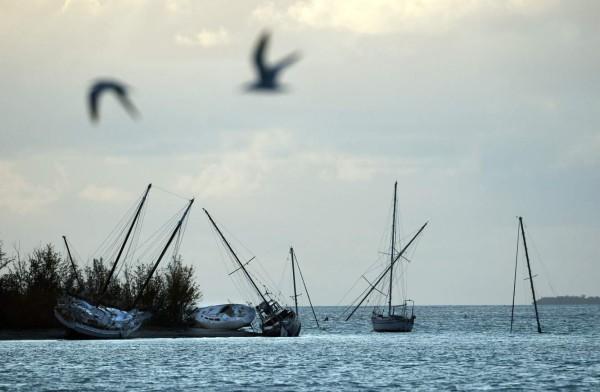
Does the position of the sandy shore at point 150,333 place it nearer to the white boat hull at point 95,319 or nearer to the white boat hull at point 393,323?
the white boat hull at point 95,319

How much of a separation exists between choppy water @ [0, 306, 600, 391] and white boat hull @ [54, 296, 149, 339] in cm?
180

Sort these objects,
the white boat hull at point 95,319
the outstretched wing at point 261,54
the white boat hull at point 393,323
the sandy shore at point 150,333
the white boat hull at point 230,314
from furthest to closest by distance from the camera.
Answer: the white boat hull at point 393,323 < the white boat hull at point 230,314 < the sandy shore at point 150,333 < the white boat hull at point 95,319 < the outstretched wing at point 261,54

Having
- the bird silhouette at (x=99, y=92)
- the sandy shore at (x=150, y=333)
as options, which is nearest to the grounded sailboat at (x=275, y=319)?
the sandy shore at (x=150, y=333)

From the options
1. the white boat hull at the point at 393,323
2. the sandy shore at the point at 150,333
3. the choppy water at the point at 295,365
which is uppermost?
the white boat hull at the point at 393,323

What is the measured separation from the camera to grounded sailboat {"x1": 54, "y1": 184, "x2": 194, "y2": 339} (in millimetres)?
116000

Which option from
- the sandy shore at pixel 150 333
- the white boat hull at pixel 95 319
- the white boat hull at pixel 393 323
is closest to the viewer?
the white boat hull at pixel 95 319

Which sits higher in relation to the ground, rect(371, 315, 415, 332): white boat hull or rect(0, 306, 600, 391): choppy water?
rect(371, 315, 415, 332): white boat hull

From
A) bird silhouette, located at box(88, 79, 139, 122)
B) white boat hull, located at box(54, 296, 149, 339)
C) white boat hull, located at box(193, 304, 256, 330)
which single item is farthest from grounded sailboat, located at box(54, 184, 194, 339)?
bird silhouette, located at box(88, 79, 139, 122)

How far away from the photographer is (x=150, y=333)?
135250 mm

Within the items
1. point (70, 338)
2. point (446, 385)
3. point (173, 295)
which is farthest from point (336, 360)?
point (173, 295)

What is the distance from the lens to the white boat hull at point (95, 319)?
115875mm

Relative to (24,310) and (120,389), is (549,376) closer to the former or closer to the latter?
(120,389)

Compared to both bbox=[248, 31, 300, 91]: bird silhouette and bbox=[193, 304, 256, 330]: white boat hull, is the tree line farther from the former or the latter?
bbox=[248, 31, 300, 91]: bird silhouette

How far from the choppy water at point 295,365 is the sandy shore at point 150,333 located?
7249 mm
